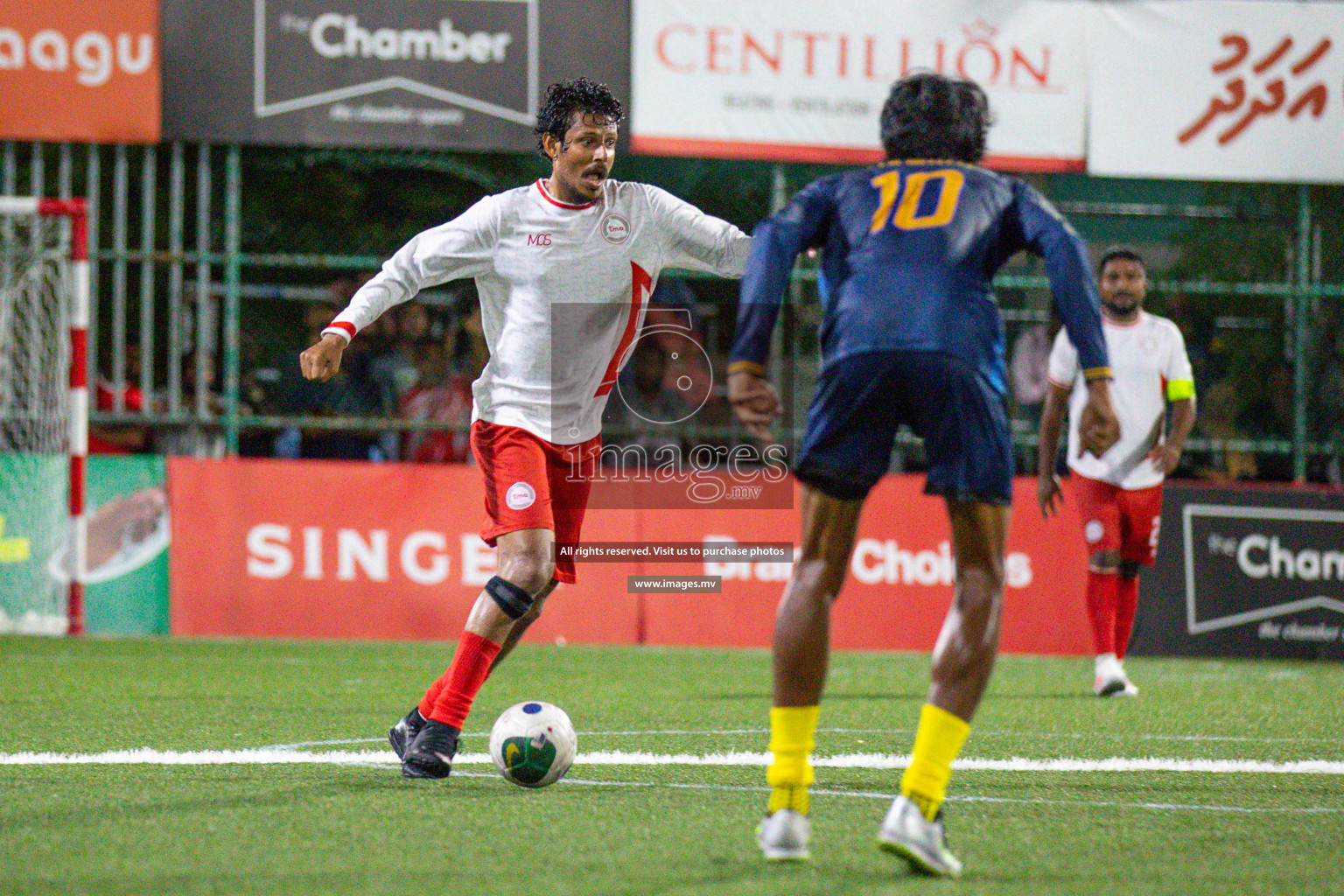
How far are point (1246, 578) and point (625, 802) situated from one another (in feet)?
26.2

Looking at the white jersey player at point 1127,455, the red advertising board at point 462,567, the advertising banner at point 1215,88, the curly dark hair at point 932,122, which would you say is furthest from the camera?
the advertising banner at point 1215,88

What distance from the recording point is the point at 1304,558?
11781 mm

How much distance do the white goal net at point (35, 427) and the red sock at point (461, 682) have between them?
6.57 m

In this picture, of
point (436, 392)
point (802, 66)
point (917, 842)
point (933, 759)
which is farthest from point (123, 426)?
point (917, 842)

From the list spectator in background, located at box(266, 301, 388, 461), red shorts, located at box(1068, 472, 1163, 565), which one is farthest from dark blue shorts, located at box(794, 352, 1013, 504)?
spectator in background, located at box(266, 301, 388, 461)

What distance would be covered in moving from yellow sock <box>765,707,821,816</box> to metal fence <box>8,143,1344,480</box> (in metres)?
8.32

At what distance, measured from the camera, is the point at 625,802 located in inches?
195

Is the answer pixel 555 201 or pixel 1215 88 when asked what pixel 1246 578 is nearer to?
pixel 1215 88

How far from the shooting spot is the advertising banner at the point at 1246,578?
464 inches

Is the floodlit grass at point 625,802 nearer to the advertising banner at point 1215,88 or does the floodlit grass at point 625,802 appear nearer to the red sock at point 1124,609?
the red sock at point 1124,609

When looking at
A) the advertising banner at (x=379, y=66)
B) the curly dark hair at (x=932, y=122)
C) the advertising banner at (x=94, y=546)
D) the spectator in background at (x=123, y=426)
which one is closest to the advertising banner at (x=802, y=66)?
the advertising banner at (x=379, y=66)

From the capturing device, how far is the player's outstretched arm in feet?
27.2

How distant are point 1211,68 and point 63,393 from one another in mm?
8710

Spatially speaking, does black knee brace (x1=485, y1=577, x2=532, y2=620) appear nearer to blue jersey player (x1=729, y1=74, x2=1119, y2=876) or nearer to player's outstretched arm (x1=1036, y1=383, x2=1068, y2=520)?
blue jersey player (x1=729, y1=74, x2=1119, y2=876)
